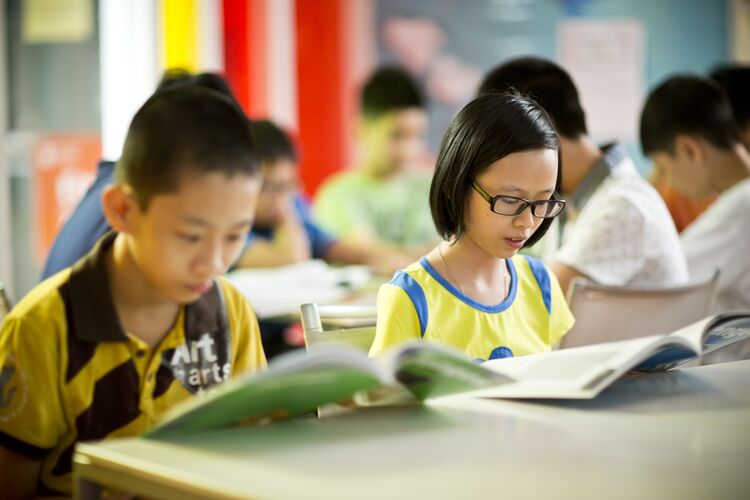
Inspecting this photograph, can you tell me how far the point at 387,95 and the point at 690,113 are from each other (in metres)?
2.13

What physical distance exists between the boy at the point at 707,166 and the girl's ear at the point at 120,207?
1770 millimetres

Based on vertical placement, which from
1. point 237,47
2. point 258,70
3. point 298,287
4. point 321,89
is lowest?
point 298,287

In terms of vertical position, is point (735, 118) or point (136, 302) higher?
point (735, 118)

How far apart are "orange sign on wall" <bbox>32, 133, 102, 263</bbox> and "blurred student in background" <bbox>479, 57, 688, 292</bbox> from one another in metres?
3.19

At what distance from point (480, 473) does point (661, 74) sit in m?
4.73

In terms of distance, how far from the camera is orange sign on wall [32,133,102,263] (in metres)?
4.80

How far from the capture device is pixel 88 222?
191cm

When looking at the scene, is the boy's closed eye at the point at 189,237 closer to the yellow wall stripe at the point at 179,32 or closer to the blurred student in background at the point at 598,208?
the blurred student in background at the point at 598,208

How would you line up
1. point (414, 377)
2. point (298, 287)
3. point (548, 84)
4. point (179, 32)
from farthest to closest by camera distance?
point (179, 32)
point (298, 287)
point (548, 84)
point (414, 377)

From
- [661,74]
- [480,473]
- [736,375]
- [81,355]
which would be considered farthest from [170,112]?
[661,74]

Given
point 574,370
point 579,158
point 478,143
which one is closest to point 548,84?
point 579,158

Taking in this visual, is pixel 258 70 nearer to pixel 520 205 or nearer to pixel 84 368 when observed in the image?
pixel 520 205

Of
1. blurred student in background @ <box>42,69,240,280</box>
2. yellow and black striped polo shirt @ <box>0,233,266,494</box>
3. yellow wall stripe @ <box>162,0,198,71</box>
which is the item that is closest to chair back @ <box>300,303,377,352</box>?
yellow and black striped polo shirt @ <box>0,233,266,494</box>

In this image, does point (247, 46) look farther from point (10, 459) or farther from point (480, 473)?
point (480, 473)
